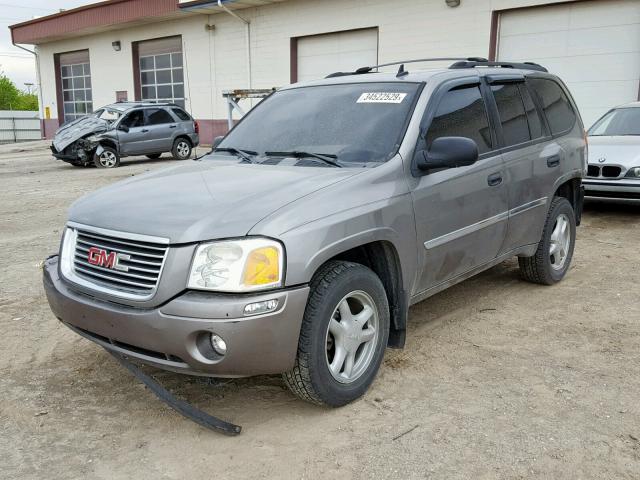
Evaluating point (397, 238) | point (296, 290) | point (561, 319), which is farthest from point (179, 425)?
point (561, 319)

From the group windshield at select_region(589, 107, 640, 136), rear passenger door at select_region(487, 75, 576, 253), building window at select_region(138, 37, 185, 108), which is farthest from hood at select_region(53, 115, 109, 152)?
rear passenger door at select_region(487, 75, 576, 253)

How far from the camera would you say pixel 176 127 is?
59.1 feet

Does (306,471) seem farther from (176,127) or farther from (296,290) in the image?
(176,127)

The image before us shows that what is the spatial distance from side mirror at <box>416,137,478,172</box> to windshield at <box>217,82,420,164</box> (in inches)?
8.2

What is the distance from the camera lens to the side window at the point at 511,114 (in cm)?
461

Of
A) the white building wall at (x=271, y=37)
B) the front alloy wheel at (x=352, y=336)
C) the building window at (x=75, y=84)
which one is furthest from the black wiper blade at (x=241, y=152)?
the building window at (x=75, y=84)

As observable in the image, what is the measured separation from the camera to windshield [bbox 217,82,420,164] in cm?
377

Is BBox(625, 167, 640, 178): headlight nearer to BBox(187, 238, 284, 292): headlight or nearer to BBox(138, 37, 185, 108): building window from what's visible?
BBox(187, 238, 284, 292): headlight

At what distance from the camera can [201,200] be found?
3.19 metres

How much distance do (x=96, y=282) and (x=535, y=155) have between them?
3.40 m

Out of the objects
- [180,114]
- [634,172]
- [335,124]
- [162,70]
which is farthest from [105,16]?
[335,124]

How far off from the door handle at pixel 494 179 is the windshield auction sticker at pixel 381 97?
870 mm

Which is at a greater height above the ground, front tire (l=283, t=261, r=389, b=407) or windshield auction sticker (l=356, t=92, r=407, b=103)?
windshield auction sticker (l=356, t=92, r=407, b=103)

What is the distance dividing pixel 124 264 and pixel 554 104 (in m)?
4.01
